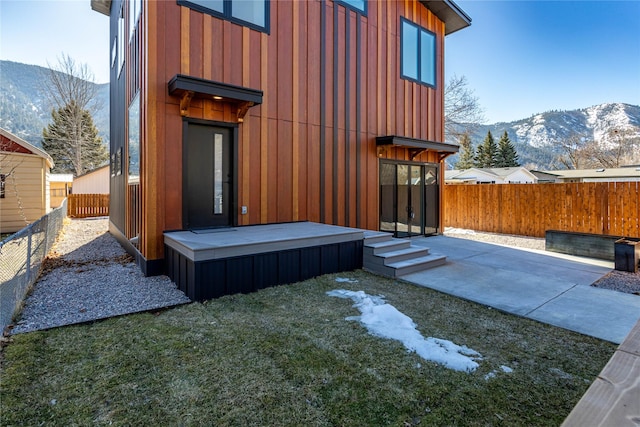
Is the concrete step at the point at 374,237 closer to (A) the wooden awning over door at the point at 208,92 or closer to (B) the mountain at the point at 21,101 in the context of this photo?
(A) the wooden awning over door at the point at 208,92

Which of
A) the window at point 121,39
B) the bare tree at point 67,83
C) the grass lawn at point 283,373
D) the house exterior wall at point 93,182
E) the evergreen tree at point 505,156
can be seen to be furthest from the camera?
the evergreen tree at point 505,156

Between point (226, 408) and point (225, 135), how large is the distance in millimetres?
5008

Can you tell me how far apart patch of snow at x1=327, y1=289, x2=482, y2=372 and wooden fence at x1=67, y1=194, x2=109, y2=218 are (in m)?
18.7

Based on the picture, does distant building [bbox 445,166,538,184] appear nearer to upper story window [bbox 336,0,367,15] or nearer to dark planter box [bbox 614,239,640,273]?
upper story window [bbox 336,0,367,15]

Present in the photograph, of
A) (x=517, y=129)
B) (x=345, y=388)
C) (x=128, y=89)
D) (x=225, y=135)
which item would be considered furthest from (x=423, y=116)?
(x=517, y=129)

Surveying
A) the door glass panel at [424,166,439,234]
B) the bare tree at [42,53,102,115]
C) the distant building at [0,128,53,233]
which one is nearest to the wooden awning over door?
the door glass panel at [424,166,439,234]

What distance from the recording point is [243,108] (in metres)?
6.05

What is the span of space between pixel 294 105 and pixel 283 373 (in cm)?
585

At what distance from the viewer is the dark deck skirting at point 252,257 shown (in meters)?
4.30

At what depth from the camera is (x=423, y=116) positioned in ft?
32.6

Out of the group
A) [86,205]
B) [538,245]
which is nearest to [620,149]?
[538,245]

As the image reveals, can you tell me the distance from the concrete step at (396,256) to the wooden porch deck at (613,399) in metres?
4.60

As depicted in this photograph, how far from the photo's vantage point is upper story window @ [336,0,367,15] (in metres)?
8.14

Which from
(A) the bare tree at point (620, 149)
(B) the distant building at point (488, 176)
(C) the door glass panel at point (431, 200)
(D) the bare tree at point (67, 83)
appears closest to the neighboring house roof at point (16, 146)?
(C) the door glass panel at point (431, 200)
